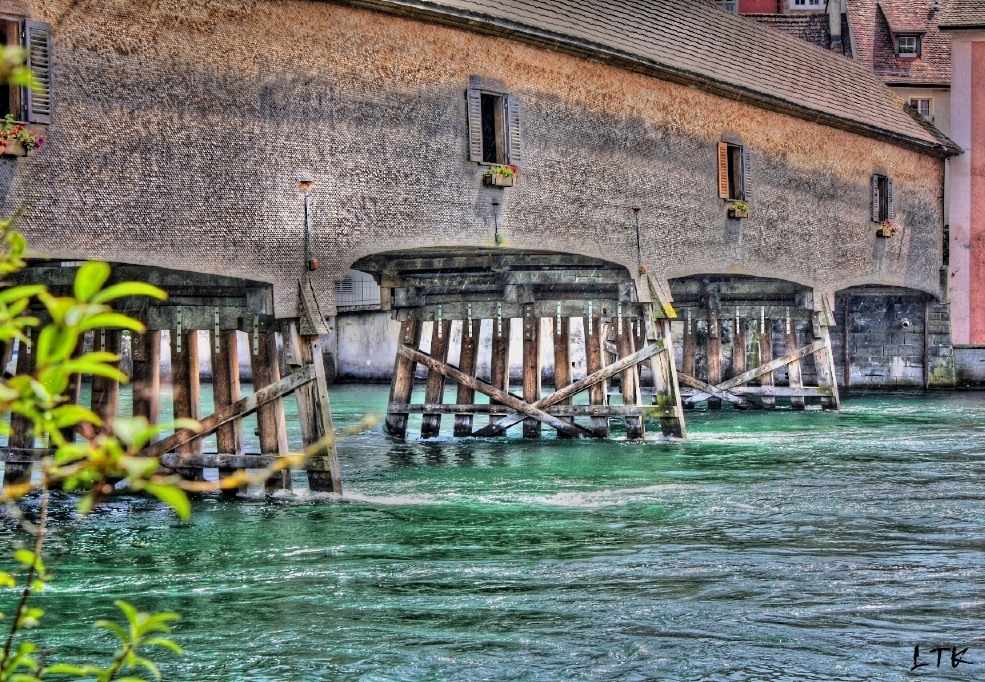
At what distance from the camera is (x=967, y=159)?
28578 mm

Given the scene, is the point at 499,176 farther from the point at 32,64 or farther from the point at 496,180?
the point at 32,64

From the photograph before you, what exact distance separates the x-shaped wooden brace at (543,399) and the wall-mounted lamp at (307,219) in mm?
4830

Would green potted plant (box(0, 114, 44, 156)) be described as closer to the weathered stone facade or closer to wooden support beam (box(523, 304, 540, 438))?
the weathered stone facade

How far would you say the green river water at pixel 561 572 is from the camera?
22.2 feet

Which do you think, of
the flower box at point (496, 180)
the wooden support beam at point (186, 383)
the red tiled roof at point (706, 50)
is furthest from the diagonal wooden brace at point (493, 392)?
the wooden support beam at point (186, 383)

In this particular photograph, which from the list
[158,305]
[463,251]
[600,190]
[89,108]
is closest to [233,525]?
[158,305]

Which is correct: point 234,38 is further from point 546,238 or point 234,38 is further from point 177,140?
point 546,238

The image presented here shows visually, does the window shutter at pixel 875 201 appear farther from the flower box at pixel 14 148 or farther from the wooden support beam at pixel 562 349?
the flower box at pixel 14 148

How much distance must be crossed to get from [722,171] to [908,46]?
18.3 metres

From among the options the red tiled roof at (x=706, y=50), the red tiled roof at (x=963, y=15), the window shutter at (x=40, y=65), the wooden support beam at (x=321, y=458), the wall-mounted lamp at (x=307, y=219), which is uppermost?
the red tiled roof at (x=963, y=15)

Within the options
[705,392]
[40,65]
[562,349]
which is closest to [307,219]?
Answer: [40,65]

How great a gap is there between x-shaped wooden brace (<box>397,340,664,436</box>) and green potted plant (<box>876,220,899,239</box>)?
7.23 m

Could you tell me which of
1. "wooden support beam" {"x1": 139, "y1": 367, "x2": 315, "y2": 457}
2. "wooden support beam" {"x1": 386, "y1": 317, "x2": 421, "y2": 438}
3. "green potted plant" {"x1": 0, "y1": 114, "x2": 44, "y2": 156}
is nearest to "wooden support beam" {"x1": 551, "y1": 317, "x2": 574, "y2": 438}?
"wooden support beam" {"x1": 386, "y1": 317, "x2": 421, "y2": 438}

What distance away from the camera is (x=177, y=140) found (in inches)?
448
